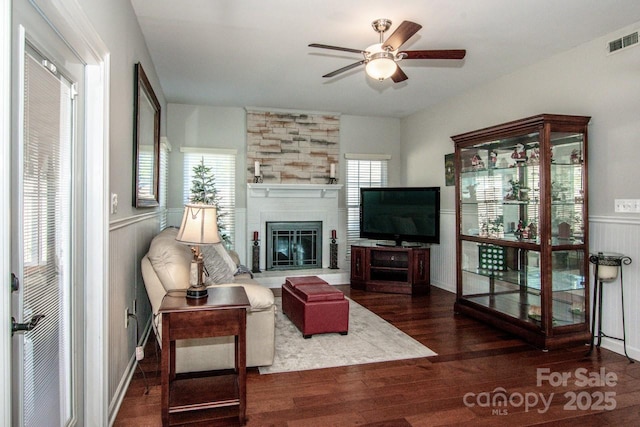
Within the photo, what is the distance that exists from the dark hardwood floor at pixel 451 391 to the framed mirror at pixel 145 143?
139cm

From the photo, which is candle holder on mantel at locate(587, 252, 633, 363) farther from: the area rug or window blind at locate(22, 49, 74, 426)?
window blind at locate(22, 49, 74, 426)

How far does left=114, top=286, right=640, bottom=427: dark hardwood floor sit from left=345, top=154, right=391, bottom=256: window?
337 cm

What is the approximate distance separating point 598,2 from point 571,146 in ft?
4.01

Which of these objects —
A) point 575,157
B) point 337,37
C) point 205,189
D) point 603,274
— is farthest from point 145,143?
point 603,274

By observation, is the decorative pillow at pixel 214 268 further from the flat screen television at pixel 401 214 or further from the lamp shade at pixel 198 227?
the flat screen television at pixel 401 214

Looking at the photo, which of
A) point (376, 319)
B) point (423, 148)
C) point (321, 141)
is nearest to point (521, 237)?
point (376, 319)

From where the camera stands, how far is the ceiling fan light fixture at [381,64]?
295 cm

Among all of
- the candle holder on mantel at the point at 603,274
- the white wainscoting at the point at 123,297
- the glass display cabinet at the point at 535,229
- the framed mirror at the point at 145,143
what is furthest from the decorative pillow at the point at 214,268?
the candle holder on mantel at the point at 603,274

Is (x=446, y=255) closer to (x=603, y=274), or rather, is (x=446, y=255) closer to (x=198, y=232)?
(x=603, y=274)

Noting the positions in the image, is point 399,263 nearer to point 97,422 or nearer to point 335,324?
point 335,324

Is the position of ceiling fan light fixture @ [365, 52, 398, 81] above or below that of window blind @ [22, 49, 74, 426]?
above

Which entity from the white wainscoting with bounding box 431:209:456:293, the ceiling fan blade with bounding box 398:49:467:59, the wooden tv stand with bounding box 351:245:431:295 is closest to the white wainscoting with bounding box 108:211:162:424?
the ceiling fan blade with bounding box 398:49:467:59

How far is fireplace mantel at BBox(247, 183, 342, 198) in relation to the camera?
620 cm

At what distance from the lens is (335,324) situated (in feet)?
12.4
